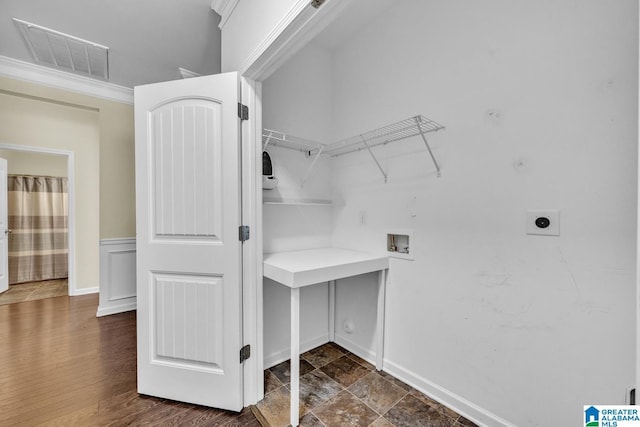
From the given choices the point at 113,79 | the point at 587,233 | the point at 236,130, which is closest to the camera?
the point at 587,233

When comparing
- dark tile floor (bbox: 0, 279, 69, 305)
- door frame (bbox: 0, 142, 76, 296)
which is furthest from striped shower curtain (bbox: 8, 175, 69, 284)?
door frame (bbox: 0, 142, 76, 296)

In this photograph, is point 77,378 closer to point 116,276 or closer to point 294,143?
point 116,276

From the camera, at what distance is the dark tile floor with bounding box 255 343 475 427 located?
1443mm

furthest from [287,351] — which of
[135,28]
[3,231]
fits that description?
[3,231]

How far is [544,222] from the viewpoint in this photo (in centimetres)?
119

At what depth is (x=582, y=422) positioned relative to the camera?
1.12m

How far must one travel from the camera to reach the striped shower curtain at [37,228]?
3.90 meters

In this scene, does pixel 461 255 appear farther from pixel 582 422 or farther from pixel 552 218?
pixel 582 422

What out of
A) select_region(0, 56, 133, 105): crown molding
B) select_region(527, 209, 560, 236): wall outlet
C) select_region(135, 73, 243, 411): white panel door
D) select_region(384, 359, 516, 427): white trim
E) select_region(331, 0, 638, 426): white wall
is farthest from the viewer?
select_region(0, 56, 133, 105): crown molding

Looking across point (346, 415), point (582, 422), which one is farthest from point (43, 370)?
point (582, 422)

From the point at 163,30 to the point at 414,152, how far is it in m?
2.02

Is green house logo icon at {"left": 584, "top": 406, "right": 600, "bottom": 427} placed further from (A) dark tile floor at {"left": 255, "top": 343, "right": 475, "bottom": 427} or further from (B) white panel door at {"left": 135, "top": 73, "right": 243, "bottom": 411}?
(B) white panel door at {"left": 135, "top": 73, "right": 243, "bottom": 411}

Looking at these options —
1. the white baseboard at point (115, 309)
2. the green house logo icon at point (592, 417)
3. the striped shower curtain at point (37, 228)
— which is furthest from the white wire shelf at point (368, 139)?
the striped shower curtain at point (37, 228)

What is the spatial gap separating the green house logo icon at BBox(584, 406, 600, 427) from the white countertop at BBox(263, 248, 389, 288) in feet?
3.56
